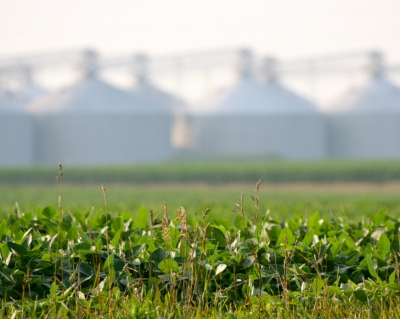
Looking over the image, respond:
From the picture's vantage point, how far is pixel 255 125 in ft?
151

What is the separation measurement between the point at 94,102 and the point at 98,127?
1.90 m

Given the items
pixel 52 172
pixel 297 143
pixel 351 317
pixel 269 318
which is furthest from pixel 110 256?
pixel 297 143

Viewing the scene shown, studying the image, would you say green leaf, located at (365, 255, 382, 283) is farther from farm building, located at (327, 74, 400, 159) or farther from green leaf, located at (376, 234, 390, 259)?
farm building, located at (327, 74, 400, 159)

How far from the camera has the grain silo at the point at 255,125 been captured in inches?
1812

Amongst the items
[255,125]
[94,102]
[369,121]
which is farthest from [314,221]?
[369,121]

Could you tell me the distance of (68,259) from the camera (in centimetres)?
385

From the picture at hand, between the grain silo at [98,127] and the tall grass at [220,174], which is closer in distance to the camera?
the tall grass at [220,174]

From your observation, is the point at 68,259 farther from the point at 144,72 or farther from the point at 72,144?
the point at 144,72

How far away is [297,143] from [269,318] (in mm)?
45044

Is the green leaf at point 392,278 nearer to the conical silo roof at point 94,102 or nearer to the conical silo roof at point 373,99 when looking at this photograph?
the conical silo roof at point 94,102

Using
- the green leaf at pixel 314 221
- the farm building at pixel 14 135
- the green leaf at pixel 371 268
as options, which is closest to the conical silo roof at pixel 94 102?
the farm building at pixel 14 135

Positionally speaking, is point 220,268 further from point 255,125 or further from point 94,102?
point 255,125

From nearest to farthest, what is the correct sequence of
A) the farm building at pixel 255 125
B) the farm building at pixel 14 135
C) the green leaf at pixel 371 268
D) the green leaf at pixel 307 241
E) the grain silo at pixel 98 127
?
the green leaf at pixel 371 268
the green leaf at pixel 307 241
the farm building at pixel 14 135
the grain silo at pixel 98 127
the farm building at pixel 255 125

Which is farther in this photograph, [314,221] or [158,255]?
[314,221]
